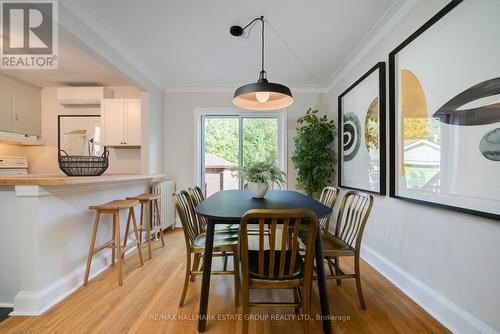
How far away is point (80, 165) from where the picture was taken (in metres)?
2.36

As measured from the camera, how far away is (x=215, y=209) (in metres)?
1.65

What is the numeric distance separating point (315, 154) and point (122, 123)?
3.11 m

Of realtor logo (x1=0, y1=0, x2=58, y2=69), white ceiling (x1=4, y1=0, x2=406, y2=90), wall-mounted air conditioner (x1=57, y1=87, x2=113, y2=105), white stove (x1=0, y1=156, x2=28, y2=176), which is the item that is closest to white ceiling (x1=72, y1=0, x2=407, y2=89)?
white ceiling (x1=4, y1=0, x2=406, y2=90)

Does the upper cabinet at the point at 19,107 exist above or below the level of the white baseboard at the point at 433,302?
above

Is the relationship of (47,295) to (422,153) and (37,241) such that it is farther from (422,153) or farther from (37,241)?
(422,153)

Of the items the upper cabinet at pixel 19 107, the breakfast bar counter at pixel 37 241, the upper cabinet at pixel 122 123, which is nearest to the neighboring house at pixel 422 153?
the breakfast bar counter at pixel 37 241

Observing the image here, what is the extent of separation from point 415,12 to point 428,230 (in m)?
1.84

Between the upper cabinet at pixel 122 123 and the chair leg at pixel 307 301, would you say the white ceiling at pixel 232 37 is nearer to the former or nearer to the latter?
the upper cabinet at pixel 122 123

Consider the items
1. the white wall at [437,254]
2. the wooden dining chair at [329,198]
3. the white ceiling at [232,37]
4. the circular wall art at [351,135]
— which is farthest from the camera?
the circular wall art at [351,135]

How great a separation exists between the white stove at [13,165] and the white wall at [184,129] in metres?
2.32

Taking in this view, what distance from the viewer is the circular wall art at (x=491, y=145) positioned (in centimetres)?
129

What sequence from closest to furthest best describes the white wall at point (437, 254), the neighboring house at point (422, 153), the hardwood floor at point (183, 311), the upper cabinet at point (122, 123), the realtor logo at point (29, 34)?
the white wall at point (437, 254) < the hardwood floor at point (183, 311) < the neighboring house at point (422, 153) < the realtor logo at point (29, 34) < the upper cabinet at point (122, 123)

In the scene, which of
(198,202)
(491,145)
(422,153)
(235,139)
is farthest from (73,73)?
(491,145)

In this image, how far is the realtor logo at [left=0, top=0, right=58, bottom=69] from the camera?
196cm
